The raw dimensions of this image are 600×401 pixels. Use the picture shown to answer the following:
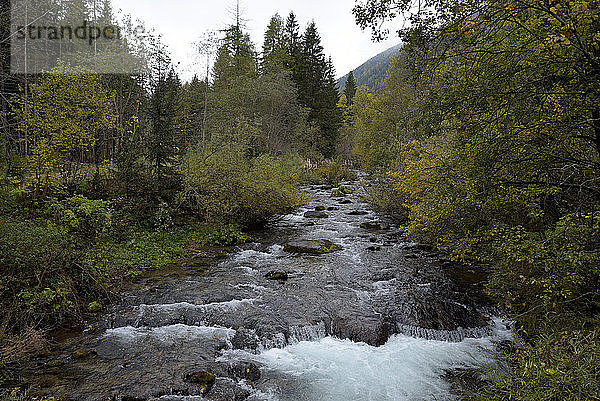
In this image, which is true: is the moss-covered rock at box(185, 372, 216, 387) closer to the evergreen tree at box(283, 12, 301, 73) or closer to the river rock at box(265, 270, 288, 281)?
the river rock at box(265, 270, 288, 281)

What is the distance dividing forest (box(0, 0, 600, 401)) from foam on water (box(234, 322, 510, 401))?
83 cm

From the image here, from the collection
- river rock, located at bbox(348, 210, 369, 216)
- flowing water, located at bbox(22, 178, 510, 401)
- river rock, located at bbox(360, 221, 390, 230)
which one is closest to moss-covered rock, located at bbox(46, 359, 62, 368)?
flowing water, located at bbox(22, 178, 510, 401)

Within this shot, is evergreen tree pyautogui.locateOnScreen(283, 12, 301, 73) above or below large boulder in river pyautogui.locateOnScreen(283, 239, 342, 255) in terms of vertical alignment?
above

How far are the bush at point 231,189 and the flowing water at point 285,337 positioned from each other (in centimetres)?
393

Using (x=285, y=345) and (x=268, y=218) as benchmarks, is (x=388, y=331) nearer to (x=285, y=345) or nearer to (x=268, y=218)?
(x=285, y=345)

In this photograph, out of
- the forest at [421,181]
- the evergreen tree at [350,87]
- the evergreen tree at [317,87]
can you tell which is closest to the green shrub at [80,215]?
the forest at [421,181]

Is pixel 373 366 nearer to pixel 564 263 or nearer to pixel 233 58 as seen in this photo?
pixel 564 263

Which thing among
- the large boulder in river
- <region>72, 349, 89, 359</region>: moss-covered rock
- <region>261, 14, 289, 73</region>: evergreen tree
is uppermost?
<region>261, 14, 289, 73</region>: evergreen tree

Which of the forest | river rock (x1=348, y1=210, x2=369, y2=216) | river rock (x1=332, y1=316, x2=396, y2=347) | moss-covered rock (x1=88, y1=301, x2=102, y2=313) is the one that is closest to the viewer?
the forest

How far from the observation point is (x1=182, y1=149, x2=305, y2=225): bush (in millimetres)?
16000

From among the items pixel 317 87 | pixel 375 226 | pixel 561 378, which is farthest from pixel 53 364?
pixel 317 87

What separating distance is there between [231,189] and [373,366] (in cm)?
1093

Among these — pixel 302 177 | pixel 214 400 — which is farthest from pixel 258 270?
pixel 302 177

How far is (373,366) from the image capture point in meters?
7.16
